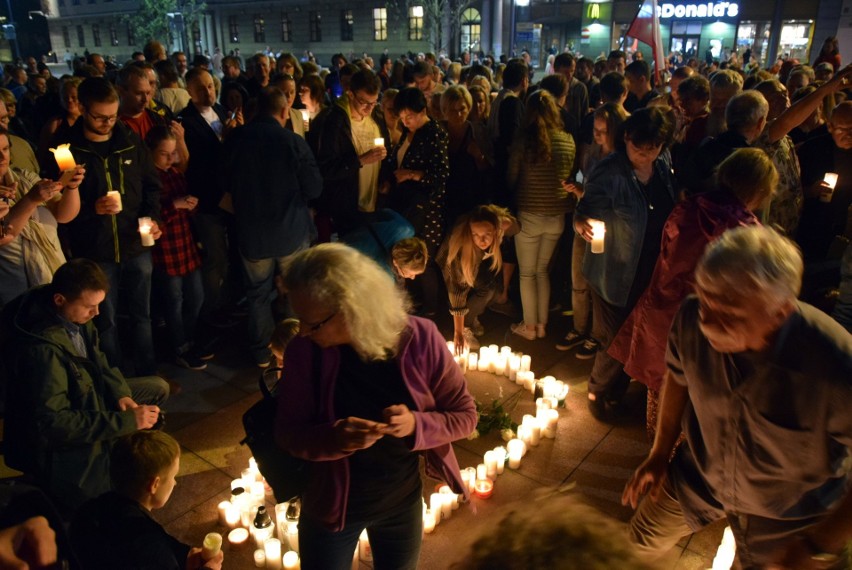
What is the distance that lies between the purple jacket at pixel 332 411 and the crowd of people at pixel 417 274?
1 cm

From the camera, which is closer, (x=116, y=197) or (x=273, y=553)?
(x=273, y=553)

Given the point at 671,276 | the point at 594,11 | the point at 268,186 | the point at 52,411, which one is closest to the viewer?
the point at 52,411

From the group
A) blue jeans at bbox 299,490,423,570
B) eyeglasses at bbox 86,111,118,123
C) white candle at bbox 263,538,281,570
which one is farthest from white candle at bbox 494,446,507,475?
eyeglasses at bbox 86,111,118,123

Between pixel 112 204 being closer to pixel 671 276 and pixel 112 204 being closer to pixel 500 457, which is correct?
pixel 500 457

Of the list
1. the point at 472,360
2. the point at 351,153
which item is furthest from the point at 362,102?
the point at 472,360

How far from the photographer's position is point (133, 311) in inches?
193

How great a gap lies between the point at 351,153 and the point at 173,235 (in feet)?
5.42

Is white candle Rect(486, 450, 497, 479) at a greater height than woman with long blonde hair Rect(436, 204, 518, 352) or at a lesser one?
lesser

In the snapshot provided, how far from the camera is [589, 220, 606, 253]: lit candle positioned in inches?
169

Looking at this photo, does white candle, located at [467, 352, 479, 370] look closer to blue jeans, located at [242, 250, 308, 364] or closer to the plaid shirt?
blue jeans, located at [242, 250, 308, 364]

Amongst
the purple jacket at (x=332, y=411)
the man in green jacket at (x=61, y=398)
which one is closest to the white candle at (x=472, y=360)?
the man in green jacket at (x=61, y=398)

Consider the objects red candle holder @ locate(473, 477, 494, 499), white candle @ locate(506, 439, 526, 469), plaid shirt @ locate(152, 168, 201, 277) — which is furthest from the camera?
plaid shirt @ locate(152, 168, 201, 277)

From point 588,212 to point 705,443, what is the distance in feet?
7.42

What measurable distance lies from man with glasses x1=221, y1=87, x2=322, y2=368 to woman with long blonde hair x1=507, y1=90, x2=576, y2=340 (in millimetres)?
1748
